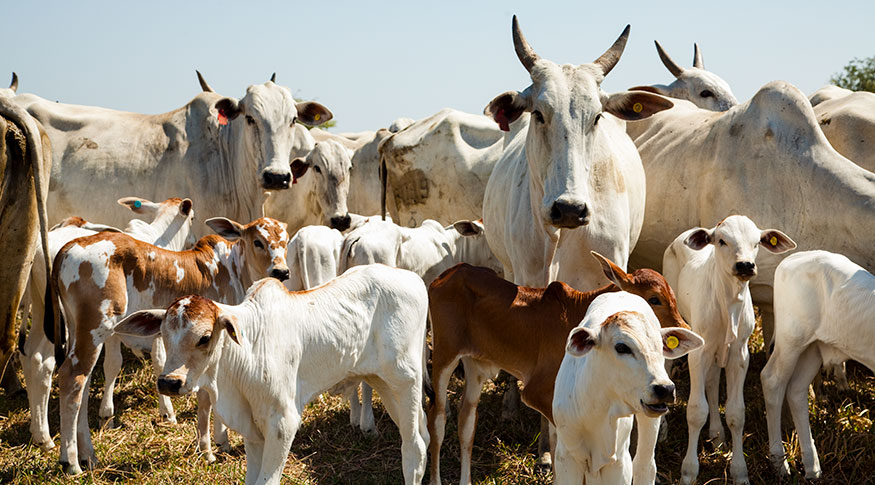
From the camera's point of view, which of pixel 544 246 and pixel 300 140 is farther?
pixel 300 140

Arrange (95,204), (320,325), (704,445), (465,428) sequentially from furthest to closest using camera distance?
(95,204), (704,445), (465,428), (320,325)

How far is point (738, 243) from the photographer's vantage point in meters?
6.04

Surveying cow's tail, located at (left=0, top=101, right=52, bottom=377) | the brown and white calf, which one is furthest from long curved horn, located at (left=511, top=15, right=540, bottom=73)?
cow's tail, located at (left=0, top=101, right=52, bottom=377)

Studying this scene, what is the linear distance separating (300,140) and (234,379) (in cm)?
722

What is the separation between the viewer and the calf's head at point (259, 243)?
262 inches

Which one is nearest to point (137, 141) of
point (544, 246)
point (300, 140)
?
point (300, 140)

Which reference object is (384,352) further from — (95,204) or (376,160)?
(376,160)

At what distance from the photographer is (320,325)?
199 inches

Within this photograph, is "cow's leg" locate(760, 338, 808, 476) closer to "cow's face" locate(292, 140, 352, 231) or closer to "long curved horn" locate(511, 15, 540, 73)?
"long curved horn" locate(511, 15, 540, 73)

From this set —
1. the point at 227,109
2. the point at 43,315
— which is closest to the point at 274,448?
the point at 43,315

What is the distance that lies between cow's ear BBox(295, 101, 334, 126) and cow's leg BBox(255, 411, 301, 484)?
4839 mm

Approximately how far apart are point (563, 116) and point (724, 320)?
74.8 inches

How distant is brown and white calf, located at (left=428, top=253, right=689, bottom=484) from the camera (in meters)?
5.48

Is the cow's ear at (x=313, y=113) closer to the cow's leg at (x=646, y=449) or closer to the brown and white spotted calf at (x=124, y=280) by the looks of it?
the brown and white spotted calf at (x=124, y=280)
